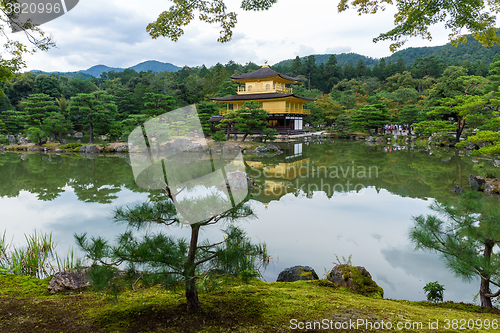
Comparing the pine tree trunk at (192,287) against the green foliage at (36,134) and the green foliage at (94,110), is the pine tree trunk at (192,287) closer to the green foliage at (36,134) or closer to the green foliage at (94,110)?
the green foliage at (94,110)

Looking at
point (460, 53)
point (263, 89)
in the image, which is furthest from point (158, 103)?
point (460, 53)

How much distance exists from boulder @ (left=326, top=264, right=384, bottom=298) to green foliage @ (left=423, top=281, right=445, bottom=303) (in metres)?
0.54

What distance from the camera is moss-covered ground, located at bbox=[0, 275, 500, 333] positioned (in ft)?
5.41

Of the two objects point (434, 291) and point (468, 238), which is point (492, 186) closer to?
point (434, 291)

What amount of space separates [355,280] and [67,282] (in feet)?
8.24

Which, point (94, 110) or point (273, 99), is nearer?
point (94, 110)

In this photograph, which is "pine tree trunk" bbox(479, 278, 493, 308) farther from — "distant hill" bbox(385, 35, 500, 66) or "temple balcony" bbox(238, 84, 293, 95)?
"distant hill" bbox(385, 35, 500, 66)

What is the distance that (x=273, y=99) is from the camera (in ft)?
68.7

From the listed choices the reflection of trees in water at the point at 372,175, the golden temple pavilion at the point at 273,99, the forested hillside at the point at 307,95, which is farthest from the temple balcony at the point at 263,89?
the reflection of trees in water at the point at 372,175

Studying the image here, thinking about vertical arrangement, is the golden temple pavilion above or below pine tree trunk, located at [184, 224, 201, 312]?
above

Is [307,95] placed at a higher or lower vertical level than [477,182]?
higher

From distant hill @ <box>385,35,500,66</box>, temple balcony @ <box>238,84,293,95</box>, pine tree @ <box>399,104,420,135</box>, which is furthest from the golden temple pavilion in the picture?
distant hill @ <box>385,35,500,66</box>

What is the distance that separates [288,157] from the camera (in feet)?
42.5

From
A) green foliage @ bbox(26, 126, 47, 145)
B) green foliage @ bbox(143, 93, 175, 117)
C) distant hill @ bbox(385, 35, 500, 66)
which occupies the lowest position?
green foliage @ bbox(26, 126, 47, 145)
